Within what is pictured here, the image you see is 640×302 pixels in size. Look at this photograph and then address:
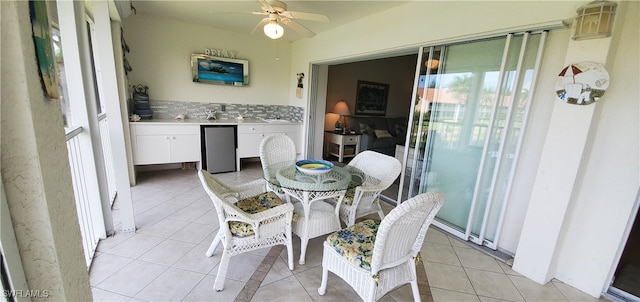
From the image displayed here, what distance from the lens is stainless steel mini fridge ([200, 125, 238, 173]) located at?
4.08 m

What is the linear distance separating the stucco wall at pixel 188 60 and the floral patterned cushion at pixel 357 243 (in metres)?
3.55

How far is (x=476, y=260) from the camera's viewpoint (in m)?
2.27

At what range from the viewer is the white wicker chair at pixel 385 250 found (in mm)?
1272

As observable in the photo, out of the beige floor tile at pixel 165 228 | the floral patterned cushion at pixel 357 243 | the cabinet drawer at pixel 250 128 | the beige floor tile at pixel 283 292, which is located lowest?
the beige floor tile at pixel 283 292

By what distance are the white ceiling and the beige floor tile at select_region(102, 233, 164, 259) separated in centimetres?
227

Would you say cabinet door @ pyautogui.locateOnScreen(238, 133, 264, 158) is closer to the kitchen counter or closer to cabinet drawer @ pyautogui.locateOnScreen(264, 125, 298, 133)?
the kitchen counter

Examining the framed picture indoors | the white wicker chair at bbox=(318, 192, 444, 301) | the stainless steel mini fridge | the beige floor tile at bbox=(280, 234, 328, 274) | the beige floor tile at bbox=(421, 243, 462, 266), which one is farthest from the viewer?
the framed picture indoors

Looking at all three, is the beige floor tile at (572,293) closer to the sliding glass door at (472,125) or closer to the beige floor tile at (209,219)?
the sliding glass door at (472,125)

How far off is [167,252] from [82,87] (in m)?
1.46

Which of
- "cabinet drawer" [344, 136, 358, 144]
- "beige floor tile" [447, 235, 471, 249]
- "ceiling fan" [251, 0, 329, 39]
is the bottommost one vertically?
"beige floor tile" [447, 235, 471, 249]

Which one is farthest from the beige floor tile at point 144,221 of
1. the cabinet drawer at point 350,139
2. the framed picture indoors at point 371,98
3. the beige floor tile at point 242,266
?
the framed picture indoors at point 371,98

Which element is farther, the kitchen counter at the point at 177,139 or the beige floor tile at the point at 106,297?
the kitchen counter at the point at 177,139

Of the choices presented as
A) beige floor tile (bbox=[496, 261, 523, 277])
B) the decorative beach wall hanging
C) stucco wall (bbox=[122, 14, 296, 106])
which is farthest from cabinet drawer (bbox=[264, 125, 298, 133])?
the decorative beach wall hanging

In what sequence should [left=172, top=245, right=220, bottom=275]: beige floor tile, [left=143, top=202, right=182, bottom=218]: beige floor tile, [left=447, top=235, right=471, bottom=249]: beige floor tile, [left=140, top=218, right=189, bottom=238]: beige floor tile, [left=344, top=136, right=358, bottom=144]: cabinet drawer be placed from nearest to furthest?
1. [left=172, top=245, right=220, bottom=275]: beige floor tile
2. [left=140, top=218, right=189, bottom=238]: beige floor tile
3. [left=447, top=235, right=471, bottom=249]: beige floor tile
4. [left=143, top=202, right=182, bottom=218]: beige floor tile
5. [left=344, top=136, right=358, bottom=144]: cabinet drawer
